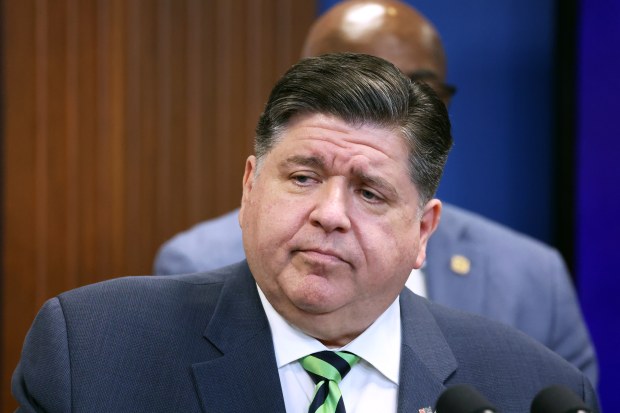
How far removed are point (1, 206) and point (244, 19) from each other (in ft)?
3.82

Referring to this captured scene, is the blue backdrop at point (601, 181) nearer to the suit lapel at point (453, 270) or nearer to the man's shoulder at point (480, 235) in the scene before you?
the man's shoulder at point (480, 235)

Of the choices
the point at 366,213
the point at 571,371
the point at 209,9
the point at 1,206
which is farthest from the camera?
the point at 209,9

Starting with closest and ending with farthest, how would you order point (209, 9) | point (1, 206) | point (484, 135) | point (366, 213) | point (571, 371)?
point (366, 213) → point (571, 371) → point (1, 206) → point (209, 9) → point (484, 135)

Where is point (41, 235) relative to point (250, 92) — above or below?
below

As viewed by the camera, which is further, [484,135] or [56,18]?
[484,135]

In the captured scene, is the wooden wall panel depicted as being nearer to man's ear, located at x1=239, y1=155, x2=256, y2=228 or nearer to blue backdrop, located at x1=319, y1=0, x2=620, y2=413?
blue backdrop, located at x1=319, y1=0, x2=620, y2=413

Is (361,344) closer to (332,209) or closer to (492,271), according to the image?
(332,209)

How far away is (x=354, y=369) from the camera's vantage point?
217 centimetres

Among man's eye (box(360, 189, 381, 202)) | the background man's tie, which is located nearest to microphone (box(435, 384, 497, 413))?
the background man's tie

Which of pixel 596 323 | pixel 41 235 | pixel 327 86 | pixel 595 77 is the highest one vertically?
pixel 327 86

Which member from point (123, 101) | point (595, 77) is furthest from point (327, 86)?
point (595, 77)

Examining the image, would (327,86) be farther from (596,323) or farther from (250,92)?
(596,323)

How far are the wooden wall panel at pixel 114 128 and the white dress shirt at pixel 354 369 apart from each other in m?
1.92

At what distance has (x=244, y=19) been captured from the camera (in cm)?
425
